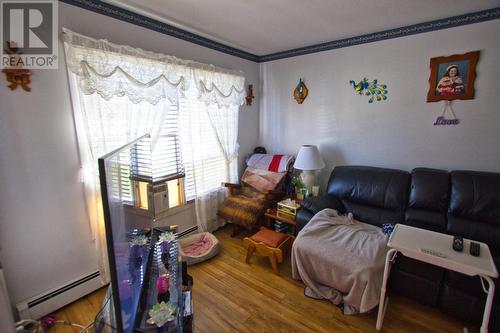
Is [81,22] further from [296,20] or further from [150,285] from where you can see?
[150,285]

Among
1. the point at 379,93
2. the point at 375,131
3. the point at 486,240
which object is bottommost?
the point at 486,240

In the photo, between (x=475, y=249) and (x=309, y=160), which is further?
(x=309, y=160)

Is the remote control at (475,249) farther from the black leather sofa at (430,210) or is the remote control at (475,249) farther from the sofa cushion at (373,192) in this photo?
the sofa cushion at (373,192)

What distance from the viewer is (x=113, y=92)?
1.96m

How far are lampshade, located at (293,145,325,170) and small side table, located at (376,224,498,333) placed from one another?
1.21m

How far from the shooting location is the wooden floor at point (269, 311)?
1748 mm

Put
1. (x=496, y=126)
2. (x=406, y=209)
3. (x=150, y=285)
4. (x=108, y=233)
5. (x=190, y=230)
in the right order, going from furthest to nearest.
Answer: (x=190, y=230), (x=406, y=209), (x=496, y=126), (x=150, y=285), (x=108, y=233)

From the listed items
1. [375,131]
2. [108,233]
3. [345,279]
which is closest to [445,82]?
[375,131]

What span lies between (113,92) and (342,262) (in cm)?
235

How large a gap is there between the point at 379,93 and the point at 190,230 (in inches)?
111

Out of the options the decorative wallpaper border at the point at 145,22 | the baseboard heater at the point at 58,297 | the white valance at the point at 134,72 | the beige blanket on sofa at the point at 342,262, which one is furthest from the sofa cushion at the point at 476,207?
the baseboard heater at the point at 58,297

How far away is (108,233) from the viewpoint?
767mm

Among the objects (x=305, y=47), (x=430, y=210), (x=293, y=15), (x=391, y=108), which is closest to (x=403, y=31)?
(x=391, y=108)
